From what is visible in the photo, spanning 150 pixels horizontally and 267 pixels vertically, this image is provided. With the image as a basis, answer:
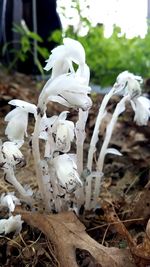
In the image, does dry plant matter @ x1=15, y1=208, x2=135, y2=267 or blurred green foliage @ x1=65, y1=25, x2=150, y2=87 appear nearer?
dry plant matter @ x1=15, y1=208, x2=135, y2=267

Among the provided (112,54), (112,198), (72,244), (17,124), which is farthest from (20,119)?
(112,54)

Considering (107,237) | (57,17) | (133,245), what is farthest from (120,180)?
(57,17)

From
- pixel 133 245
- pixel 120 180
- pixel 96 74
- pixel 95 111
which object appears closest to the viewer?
pixel 133 245

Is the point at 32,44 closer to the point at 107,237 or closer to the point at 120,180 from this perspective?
the point at 120,180

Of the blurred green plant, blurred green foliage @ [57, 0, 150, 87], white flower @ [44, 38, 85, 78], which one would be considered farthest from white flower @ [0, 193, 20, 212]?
the blurred green plant

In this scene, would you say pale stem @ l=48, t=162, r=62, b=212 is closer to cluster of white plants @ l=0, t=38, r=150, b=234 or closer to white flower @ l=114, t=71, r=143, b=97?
cluster of white plants @ l=0, t=38, r=150, b=234

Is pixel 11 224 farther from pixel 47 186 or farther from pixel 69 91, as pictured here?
pixel 69 91
